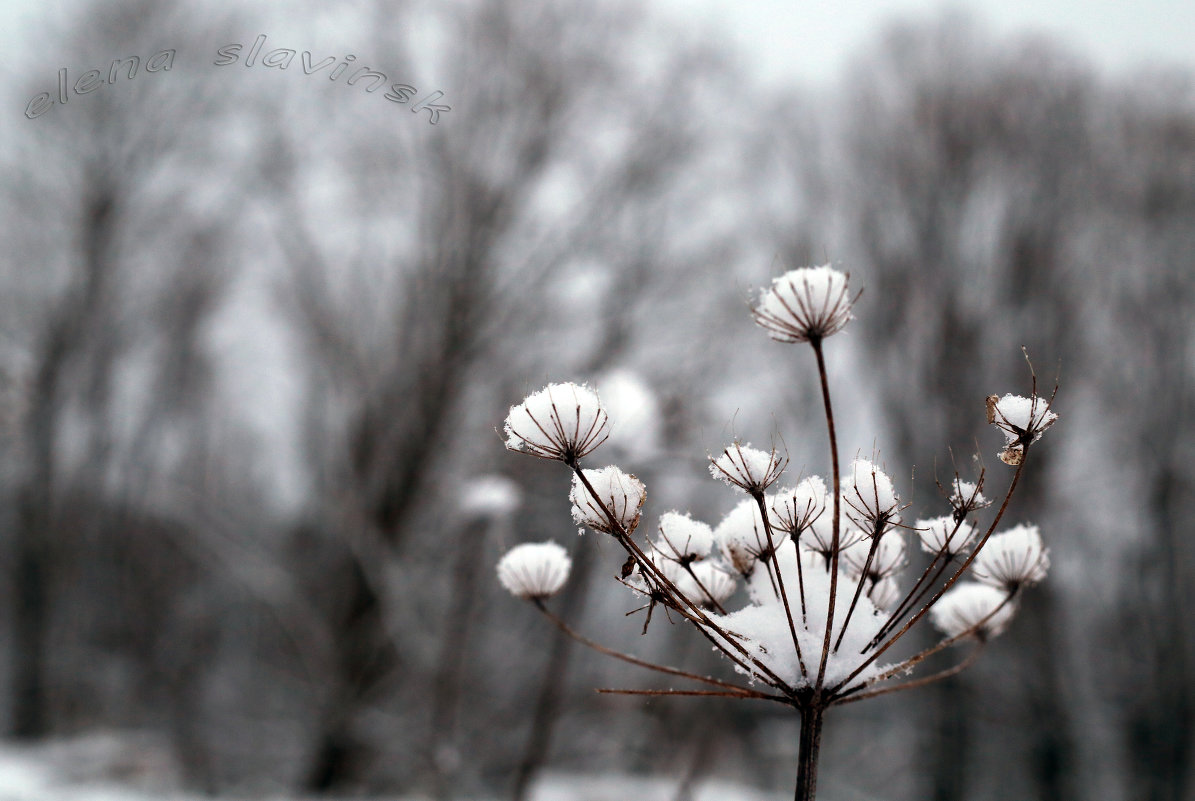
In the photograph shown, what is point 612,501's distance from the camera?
44.4 inches

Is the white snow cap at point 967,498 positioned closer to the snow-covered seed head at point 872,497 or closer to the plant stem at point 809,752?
the snow-covered seed head at point 872,497

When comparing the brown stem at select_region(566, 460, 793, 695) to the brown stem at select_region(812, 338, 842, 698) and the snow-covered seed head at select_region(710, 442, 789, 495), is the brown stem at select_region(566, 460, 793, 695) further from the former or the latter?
the snow-covered seed head at select_region(710, 442, 789, 495)

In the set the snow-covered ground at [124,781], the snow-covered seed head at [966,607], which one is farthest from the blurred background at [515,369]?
the snow-covered seed head at [966,607]

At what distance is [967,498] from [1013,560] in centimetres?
25

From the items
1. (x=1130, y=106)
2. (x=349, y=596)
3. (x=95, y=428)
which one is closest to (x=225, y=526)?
(x=349, y=596)

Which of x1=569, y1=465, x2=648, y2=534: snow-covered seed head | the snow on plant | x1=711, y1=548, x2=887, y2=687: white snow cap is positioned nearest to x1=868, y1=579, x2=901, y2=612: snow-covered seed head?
the snow on plant

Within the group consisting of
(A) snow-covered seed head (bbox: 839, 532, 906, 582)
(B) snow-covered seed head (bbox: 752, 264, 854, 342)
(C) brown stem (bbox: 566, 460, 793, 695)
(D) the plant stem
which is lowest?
(D) the plant stem

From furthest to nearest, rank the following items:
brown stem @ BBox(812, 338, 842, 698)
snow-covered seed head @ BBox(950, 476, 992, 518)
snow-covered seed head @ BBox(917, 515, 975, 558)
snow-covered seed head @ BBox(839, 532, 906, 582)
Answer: snow-covered seed head @ BBox(839, 532, 906, 582) < snow-covered seed head @ BBox(917, 515, 975, 558) < snow-covered seed head @ BBox(950, 476, 992, 518) < brown stem @ BBox(812, 338, 842, 698)

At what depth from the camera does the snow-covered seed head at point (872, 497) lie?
3.59 ft

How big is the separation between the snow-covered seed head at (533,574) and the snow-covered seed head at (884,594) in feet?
1.96

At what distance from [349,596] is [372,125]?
5246mm

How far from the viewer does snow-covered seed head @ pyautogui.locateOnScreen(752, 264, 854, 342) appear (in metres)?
0.99

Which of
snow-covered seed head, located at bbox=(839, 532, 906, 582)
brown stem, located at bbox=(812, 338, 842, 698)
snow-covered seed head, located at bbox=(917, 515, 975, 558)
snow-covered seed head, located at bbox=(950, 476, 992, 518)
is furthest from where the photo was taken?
snow-covered seed head, located at bbox=(839, 532, 906, 582)

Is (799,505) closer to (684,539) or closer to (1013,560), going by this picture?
(684,539)
